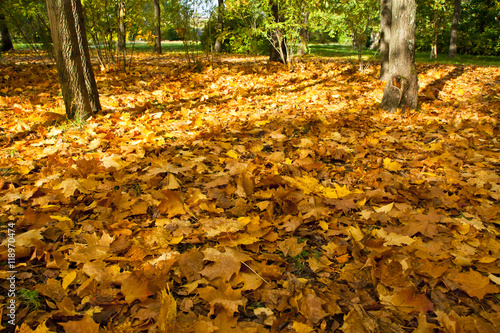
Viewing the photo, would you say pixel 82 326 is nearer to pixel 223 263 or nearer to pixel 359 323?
pixel 223 263

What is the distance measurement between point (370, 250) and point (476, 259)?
0.59 metres

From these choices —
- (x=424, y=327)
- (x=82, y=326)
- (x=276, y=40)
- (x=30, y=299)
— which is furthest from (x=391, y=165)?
(x=276, y=40)

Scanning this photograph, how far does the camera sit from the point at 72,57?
4.00m

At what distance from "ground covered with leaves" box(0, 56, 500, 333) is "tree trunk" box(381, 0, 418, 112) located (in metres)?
1.07

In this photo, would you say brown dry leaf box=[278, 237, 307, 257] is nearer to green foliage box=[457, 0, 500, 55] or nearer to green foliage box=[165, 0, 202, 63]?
green foliage box=[165, 0, 202, 63]

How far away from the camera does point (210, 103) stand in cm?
530

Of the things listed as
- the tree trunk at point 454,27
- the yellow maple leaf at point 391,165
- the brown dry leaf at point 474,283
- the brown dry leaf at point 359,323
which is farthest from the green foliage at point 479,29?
the brown dry leaf at point 359,323

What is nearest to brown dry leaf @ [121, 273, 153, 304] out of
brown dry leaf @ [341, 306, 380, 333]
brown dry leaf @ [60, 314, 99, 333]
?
brown dry leaf @ [60, 314, 99, 333]

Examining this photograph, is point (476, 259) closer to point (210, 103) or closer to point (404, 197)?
point (404, 197)

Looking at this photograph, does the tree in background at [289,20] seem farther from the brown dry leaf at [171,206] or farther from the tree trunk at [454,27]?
the tree trunk at [454,27]

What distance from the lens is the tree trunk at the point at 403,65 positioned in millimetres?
5043

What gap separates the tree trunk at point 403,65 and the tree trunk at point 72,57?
4580 mm

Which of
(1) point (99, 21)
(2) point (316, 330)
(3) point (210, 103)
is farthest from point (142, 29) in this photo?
(2) point (316, 330)

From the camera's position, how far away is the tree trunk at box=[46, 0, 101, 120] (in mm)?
3822
